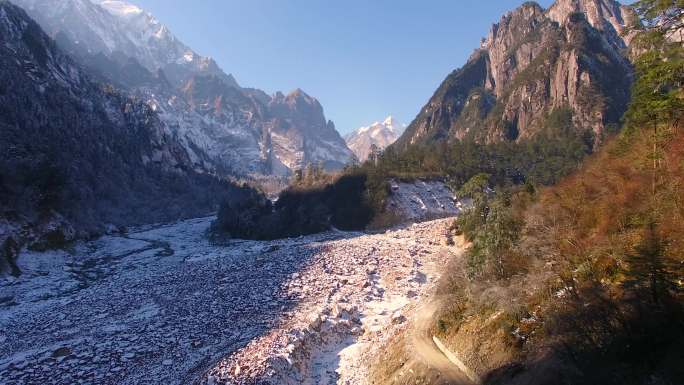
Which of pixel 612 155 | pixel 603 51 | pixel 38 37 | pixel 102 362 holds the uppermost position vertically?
pixel 38 37

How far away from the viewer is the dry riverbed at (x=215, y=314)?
22734mm

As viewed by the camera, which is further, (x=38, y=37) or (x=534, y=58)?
(x=534, y=58)

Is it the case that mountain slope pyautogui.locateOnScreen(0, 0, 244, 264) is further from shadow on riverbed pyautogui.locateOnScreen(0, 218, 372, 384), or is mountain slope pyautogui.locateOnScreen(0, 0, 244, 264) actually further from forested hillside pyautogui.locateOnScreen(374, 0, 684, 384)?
forested hillside pyautogui.locateOnScreen(374, 0, 684, 384)

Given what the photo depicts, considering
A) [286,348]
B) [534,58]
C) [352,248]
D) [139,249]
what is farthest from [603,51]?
[286,348]

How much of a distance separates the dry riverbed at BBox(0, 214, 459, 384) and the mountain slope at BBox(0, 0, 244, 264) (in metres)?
16.9

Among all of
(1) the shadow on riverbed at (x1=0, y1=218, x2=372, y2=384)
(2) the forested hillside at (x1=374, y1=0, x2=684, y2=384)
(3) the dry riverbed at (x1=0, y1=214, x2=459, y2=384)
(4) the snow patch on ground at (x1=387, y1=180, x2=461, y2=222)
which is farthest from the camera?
(4) the snow patch on ground at (x1=387, y1=180, x2=461, y2=222)

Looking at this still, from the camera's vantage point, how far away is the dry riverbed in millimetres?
22734

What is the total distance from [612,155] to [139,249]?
73506mm

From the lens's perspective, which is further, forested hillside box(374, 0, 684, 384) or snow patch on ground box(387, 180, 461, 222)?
snow patch on ground box(387, 180, 461, 222)

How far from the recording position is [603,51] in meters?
173

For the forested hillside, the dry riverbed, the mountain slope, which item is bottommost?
the dry riverbed

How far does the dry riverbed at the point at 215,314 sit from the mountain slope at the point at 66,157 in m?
16.9

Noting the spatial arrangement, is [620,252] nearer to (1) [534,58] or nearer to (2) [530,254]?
(2) [530,254]

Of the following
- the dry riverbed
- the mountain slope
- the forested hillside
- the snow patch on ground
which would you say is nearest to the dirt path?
the forested hillside
